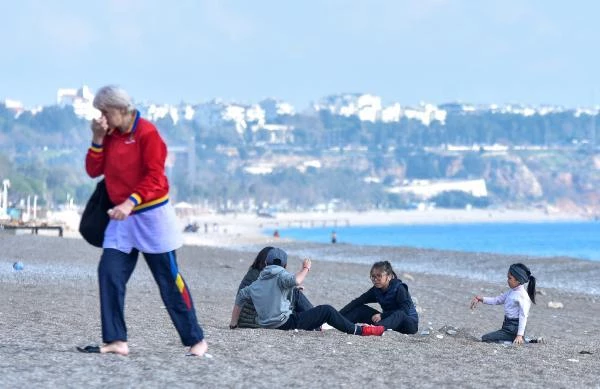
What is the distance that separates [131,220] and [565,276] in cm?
2636

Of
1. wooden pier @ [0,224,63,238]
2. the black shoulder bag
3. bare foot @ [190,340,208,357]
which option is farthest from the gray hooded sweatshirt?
wooden pier @ [0,224,63,238]

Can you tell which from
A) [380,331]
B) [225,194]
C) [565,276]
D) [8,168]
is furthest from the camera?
[225,194]

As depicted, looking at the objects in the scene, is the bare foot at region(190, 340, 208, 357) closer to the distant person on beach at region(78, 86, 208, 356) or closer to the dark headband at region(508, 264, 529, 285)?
the distant person on beach at region(78, 86, 208, 356)

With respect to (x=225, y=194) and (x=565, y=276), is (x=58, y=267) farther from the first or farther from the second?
(x=225, y=194)

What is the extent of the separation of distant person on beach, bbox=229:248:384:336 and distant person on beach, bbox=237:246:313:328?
0.16ft

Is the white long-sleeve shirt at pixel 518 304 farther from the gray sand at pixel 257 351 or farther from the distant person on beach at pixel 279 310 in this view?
the distant person on beach at pixel 279 310

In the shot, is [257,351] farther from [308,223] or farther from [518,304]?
[308,223]

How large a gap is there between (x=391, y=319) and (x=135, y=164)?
3.73 m

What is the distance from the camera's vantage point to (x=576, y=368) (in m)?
10.1

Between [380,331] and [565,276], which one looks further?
[565,276]

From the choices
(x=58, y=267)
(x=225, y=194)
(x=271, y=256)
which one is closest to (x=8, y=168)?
(x=225, y=194)

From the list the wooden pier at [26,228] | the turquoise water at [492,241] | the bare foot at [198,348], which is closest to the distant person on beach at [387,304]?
the bare foot at [198,348]

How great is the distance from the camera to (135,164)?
352 inches

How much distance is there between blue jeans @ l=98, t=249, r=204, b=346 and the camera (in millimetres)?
9086
